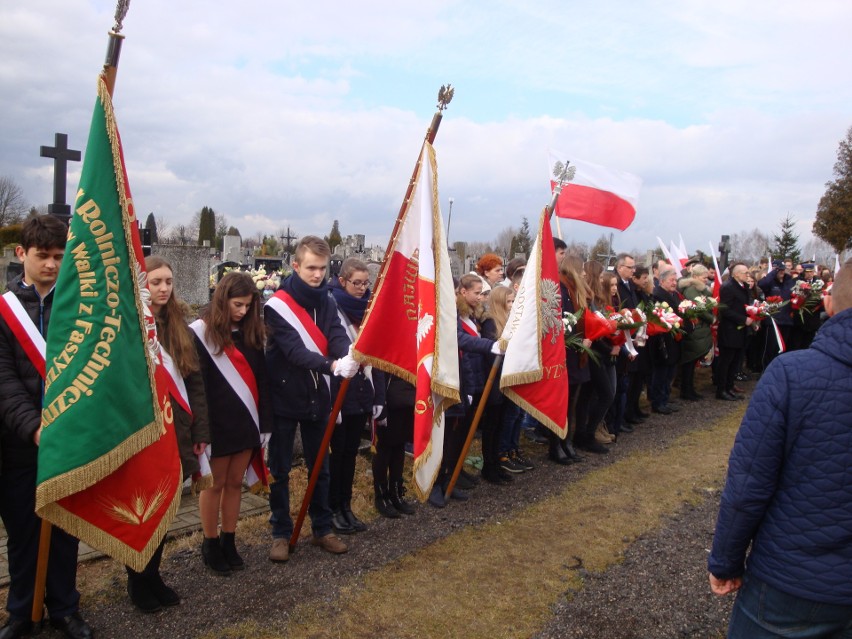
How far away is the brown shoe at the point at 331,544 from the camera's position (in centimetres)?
460

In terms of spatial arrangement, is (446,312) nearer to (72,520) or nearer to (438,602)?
(438,602)

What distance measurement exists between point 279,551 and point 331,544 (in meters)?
0.38

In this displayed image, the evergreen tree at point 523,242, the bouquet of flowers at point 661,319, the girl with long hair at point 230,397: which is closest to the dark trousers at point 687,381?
the bouquet of flowers at point 661,319

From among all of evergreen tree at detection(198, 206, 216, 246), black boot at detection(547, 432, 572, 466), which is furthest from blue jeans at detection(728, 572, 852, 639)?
evergreen tree at detection(198, 206, 216, 246)

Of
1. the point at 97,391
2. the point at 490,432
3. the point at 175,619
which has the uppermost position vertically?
the point at 97,391

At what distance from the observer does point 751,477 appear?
7.67ft

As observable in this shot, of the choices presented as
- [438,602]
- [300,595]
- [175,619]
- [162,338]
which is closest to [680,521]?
[438,602]

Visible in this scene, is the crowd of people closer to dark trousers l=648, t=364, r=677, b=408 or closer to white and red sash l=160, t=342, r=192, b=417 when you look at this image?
white and red sash l=160, t=342, r=192, b=417

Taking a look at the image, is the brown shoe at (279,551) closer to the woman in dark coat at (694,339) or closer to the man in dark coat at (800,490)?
the man in dark coat at (800,490)

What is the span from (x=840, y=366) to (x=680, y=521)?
3.54 meters

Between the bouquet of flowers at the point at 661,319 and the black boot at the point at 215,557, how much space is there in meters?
6.28

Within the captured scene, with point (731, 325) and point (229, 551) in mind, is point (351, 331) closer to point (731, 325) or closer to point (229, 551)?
point (229, 551)

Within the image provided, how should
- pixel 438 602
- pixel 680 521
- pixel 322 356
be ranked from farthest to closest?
pixel 680 521, pixel 322 356, pixel 438 602

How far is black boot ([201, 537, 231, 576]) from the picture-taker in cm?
421
